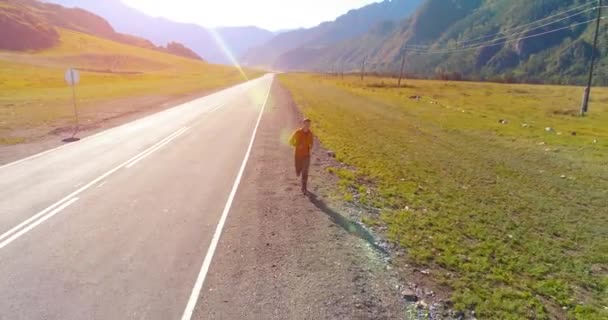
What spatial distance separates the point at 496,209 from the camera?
10102 mm

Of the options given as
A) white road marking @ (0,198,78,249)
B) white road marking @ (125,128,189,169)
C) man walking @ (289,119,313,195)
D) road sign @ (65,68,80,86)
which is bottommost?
white road marking @ (0,198,78,249)

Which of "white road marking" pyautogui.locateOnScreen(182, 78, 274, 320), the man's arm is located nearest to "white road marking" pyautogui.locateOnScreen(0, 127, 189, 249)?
"white road marking" pyautogui.locateOnScreen(182, 78, 274, 320)

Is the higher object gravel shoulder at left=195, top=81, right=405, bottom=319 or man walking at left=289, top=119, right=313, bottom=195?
man walking at left=289, top=119, right=313, bottom=195

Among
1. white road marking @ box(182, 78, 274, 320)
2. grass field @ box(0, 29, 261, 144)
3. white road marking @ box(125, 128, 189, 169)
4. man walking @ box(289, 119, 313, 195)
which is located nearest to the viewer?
white road marking @ box(182, 78, 274, 320)

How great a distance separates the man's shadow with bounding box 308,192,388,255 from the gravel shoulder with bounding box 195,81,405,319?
0.07ft

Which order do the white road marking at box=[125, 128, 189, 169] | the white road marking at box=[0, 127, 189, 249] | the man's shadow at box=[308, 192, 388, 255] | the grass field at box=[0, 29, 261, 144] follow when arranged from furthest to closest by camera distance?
the grass field at box=[0, 29, 261, 144], the white road marking at box=[125, 128, 189, 169], the man's shadow at box=[308, 192, 388, 255], the white road marking at box=[0, 127, 189, 249]

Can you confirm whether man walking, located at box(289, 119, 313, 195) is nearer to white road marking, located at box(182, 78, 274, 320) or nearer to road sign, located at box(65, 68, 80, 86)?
white road marking, located at box(182, 78, 274, 320)

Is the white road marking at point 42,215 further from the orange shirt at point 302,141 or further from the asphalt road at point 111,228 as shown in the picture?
the orange shirt at point 302,141

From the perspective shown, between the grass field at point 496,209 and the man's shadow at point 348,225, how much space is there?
435 mm

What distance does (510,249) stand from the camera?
7.72 meters

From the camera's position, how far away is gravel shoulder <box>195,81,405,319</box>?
17.3 feet

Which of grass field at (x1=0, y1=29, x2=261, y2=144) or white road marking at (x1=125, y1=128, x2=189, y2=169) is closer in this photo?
white road marking at (x1=125, y1=128, x2=189, y2=169)

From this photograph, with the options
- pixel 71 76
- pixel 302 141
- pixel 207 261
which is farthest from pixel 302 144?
pixel 71 76

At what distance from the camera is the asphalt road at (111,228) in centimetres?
525
